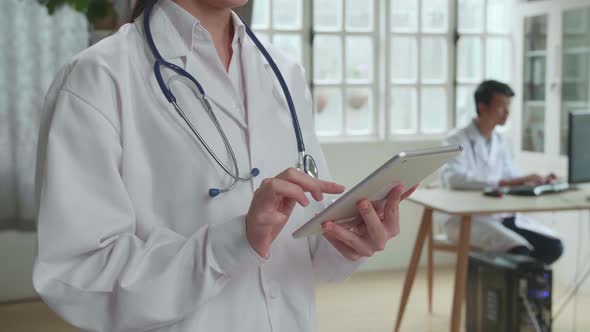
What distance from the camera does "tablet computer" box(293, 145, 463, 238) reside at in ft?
3.15

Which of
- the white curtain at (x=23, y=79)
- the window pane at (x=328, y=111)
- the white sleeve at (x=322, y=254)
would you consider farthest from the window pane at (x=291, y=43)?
the white sleeve at (x=322, y=254)

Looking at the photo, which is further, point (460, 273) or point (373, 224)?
point (460, 273)

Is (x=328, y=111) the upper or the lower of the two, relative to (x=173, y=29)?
lower

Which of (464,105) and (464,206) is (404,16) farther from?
(464,206)

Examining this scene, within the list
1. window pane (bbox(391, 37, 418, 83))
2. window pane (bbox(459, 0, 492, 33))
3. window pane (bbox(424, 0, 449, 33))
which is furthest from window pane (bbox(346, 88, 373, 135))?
window pane (bbox(459, 0, 492, 33))

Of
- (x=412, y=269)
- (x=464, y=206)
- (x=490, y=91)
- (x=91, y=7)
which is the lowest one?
(x=412, y=269)

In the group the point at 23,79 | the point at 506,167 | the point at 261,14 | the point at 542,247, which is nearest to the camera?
the point at 542,247

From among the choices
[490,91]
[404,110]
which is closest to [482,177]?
[490,91]

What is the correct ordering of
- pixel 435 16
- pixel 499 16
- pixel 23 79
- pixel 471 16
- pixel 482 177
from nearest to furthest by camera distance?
pixel 23 79 → pixel 482 177 → pixel 435 16 → pixel 471 16 → pixel 499 16

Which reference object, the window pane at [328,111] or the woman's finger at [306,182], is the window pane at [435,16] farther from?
the woman's finger at [306,182]

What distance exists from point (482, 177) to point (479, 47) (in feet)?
4.87

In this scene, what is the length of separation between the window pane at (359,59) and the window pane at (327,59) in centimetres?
8

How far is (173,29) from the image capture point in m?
1.15

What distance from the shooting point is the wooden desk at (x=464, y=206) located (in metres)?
3.38
